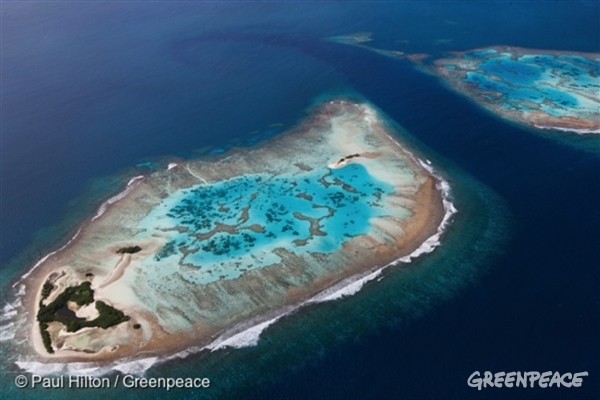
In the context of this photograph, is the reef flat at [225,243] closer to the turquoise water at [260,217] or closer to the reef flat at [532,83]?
the turquoise water at [260,217]

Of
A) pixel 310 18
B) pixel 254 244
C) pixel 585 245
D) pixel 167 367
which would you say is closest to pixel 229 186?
pixel 254 244

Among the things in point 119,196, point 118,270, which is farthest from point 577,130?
point 118,270

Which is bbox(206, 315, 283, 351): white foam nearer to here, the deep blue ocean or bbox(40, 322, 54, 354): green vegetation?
the deep blue ocean

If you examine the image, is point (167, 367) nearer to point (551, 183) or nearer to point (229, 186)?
point (229, 186)

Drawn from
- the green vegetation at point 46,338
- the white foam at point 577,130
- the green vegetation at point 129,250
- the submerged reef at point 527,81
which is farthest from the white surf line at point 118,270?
the white foam at point 577,130

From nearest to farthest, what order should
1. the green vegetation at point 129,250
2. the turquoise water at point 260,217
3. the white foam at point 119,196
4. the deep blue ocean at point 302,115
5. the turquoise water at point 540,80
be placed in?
the deep blue ocean at point 302,115 < the turquoise water at point 260,217 < the green vegetation at point 129,250 < the white foam at point 119,196 < the turquoise water at point 540,80

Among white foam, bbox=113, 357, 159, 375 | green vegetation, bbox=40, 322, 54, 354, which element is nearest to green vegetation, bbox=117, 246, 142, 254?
green vegetation, bbox=40, 322, 54, 354

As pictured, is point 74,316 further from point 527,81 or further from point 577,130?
point 527,81
